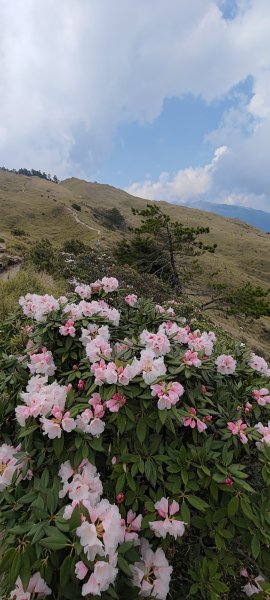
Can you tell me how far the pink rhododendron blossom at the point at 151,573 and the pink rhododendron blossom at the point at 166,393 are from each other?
0.81 meters

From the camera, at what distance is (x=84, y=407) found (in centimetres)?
220

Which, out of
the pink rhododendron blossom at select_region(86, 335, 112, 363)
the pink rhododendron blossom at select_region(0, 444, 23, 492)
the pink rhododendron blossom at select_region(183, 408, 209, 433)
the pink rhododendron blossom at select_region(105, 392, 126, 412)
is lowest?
the pink rhododendron blossom at select_region(0, 444, 23, 492)

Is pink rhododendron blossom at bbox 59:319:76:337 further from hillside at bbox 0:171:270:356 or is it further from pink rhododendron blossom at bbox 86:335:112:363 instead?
hillside at bbox 0:171:270:356

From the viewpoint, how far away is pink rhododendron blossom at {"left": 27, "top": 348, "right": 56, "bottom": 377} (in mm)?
2666

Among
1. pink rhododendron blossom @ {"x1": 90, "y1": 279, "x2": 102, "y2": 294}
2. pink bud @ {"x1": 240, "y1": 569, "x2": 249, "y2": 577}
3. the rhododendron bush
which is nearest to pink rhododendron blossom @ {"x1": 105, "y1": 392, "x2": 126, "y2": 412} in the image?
the rhododendron bush

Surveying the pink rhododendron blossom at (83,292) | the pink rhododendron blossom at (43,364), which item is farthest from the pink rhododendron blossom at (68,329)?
the pink rhododendron blossom at (83,292)

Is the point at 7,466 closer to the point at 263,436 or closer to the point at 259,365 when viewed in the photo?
the point at 263,436

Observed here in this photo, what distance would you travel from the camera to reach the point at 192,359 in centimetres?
253

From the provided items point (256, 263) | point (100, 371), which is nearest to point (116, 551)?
point (100, 371)

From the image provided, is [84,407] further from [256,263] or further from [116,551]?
[256,263]

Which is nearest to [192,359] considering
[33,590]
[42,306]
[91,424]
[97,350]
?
[97,350]

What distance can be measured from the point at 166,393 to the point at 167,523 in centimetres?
73

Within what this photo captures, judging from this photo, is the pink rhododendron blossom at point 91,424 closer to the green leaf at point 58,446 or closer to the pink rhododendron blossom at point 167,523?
the green leaf at point 58,446

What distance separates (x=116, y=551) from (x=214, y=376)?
1.50 metres
